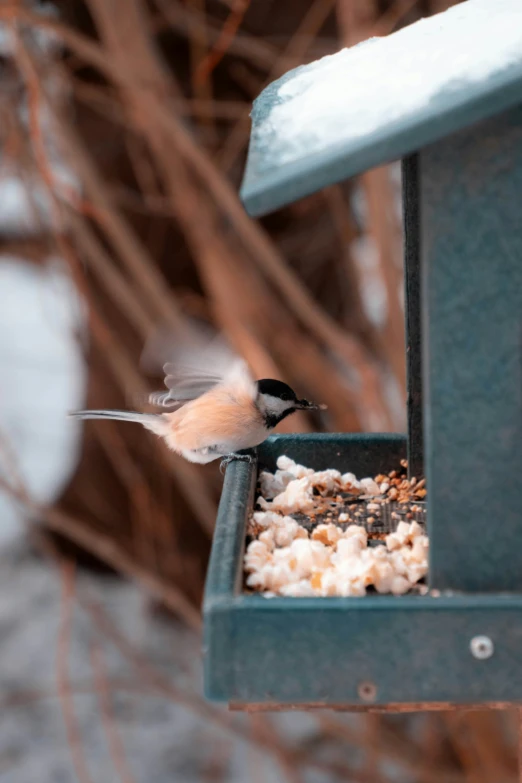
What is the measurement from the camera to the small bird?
2.24 meters

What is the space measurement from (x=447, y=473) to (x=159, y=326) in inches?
89.4

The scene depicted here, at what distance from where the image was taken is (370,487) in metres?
2.10

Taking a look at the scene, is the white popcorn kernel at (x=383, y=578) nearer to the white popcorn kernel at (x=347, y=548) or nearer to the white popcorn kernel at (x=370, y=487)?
the white popcorn kernel at (x=347, y=548)

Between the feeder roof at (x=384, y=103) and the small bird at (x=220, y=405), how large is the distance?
84 centimetres

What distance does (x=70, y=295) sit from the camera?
14.4 ft

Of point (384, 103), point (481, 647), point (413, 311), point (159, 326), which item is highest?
point (159, 326)

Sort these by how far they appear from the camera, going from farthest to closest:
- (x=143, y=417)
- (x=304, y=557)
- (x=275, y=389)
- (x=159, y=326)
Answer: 1. (x=159, y=326)
2. (x=143, y=417)
3. (x=275, y=389)
4. (x=304, y=557)

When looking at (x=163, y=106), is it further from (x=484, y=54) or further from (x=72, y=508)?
(x=72, y=508)

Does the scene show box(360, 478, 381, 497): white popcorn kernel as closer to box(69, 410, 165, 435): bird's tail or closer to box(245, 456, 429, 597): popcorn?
box(245, 456, 429, 597): popcorn

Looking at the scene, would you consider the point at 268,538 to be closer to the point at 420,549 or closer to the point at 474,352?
the point at 420,549

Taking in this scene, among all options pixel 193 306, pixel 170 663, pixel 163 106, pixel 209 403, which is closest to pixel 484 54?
pixel 209 403

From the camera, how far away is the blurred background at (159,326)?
10.6 feet

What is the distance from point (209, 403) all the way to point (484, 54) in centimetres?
128

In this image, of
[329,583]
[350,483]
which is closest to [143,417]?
[350,483]
